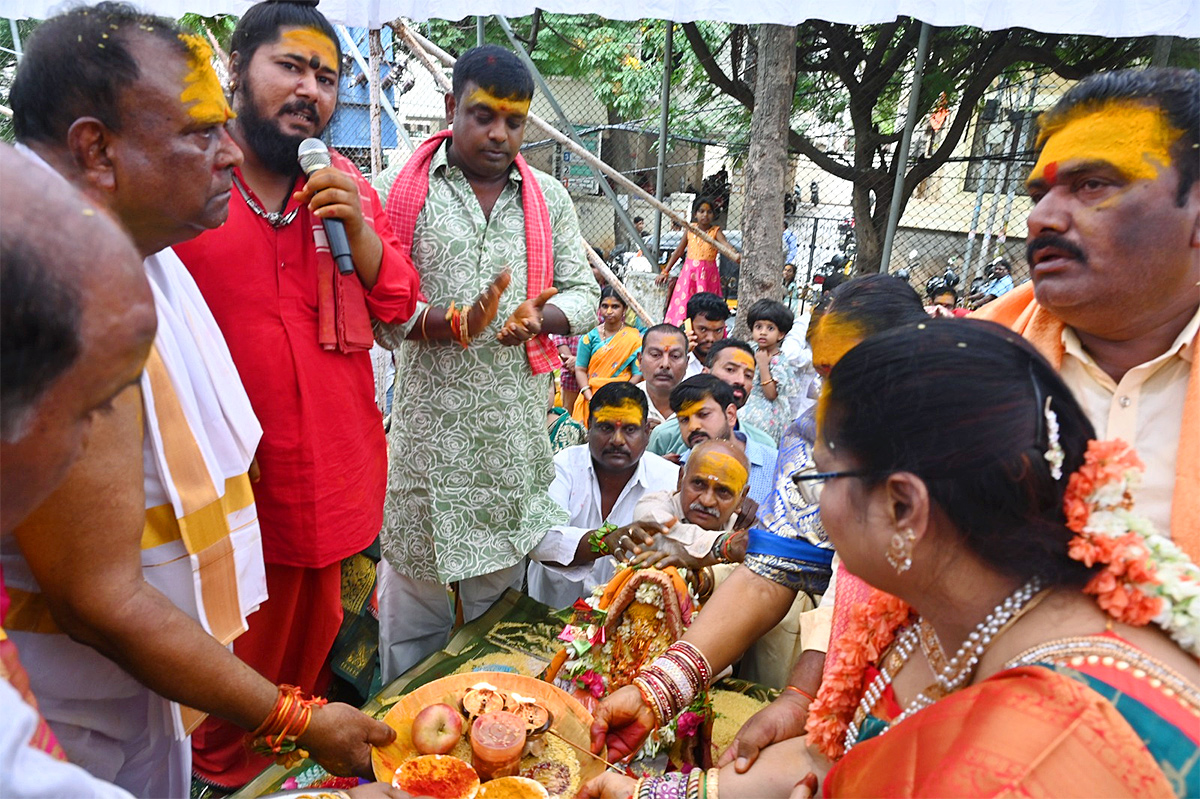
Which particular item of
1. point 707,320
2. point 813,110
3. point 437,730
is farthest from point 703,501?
point 813,110

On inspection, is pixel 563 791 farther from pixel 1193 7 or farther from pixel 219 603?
pixel 1193 7

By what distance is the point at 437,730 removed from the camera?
2.04 meters

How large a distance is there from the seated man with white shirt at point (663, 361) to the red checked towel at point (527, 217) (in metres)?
1.98

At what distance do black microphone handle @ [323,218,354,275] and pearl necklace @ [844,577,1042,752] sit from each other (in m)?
1.71

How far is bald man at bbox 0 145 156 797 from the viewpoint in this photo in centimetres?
78

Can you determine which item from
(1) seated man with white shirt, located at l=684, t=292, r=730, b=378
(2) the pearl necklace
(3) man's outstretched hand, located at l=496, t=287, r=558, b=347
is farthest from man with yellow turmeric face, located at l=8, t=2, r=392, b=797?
(1) seated man with white shirt, located at l=684, t=292, r=730, b=378

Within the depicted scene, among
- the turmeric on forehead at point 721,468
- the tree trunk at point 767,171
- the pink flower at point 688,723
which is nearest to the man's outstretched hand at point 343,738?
the pink flower at point 688,723

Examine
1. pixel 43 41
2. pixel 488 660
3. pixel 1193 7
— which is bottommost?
pixel 488 660

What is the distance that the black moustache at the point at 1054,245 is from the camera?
163 cm

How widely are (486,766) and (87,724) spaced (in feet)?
2.95

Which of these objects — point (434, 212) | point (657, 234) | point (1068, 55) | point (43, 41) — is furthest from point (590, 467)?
point (1068, 55)

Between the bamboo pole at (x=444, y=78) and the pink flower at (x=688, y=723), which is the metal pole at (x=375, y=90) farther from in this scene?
the pink flower at (x=688, y=723)

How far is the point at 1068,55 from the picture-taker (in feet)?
27.3

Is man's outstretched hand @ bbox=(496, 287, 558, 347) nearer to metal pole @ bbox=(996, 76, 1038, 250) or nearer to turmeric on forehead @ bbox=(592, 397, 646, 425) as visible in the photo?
turmeric on forehead @ bbox=(592, 397, 646, 425)
